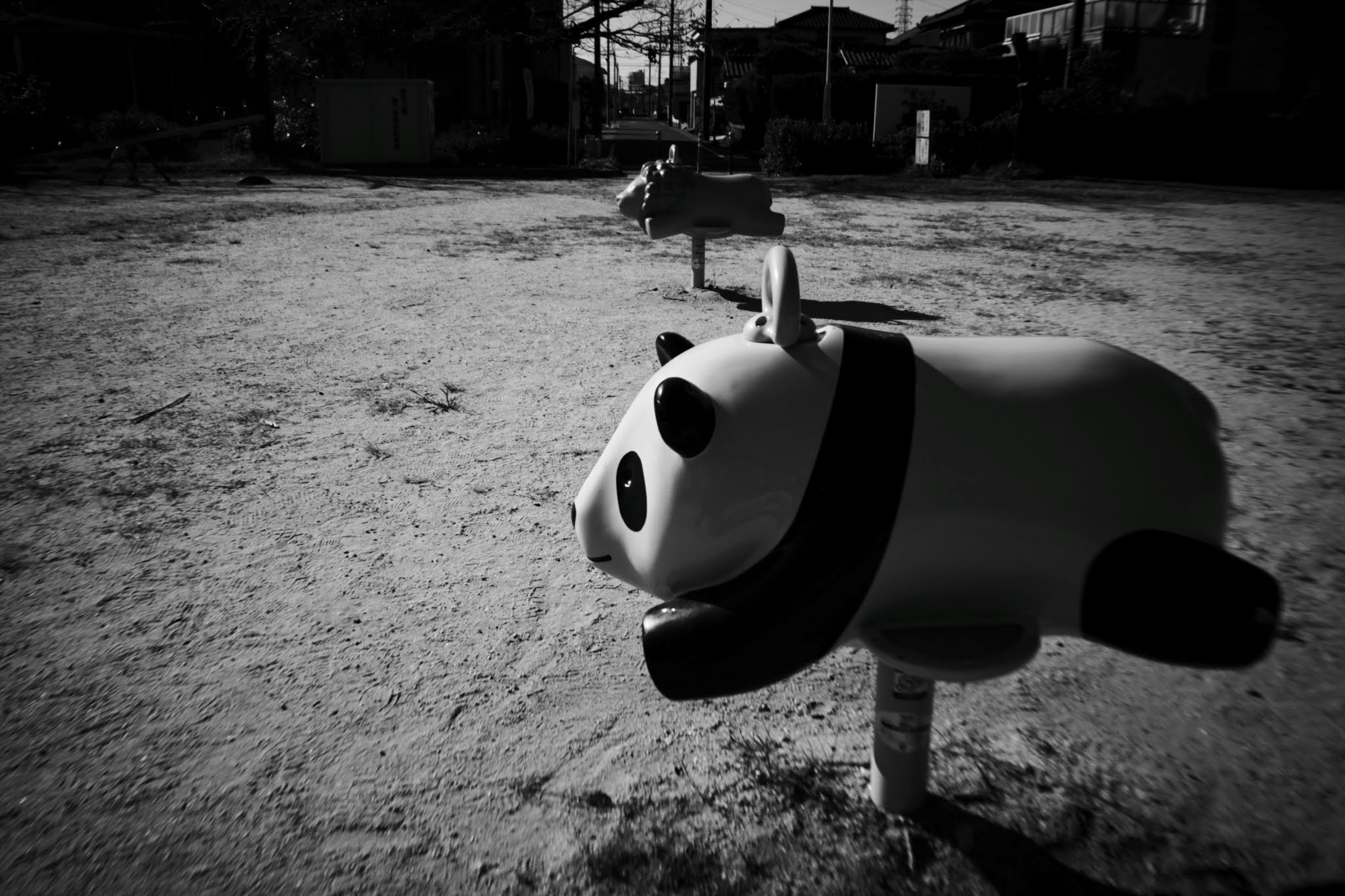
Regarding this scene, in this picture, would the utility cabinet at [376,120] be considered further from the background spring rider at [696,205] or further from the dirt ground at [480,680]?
the dirt ground at [480,680]

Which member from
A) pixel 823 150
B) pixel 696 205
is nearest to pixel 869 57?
pixel 823 150

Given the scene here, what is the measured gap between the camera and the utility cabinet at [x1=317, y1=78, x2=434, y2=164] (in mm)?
18172

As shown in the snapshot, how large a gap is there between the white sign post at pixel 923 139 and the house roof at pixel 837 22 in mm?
44575

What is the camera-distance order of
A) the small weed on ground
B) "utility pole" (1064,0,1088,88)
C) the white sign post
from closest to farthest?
the small weed on ground
the white sign post
"utility pole" (1064,0,1088,88)

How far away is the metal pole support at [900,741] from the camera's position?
1.59 metres

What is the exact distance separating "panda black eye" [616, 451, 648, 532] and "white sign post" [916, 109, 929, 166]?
708 inches

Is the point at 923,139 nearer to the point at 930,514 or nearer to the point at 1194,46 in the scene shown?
the point at 1194,46

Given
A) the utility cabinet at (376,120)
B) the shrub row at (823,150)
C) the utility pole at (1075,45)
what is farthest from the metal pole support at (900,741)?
the utility pole at (1075,45)

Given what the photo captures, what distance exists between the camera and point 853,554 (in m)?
1.37

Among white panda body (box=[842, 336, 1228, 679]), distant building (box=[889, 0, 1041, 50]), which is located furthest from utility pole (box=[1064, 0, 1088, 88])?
white panda body (box=[842, 336, 1228, 679])

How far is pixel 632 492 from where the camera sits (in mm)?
1548

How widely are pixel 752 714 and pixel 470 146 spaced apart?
2007cm

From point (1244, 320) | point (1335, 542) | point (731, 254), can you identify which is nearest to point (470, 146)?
point (731, 254)

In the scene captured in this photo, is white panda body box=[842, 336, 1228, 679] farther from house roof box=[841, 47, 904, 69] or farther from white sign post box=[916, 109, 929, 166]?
house roof box=[841, 47, 904, 69]
